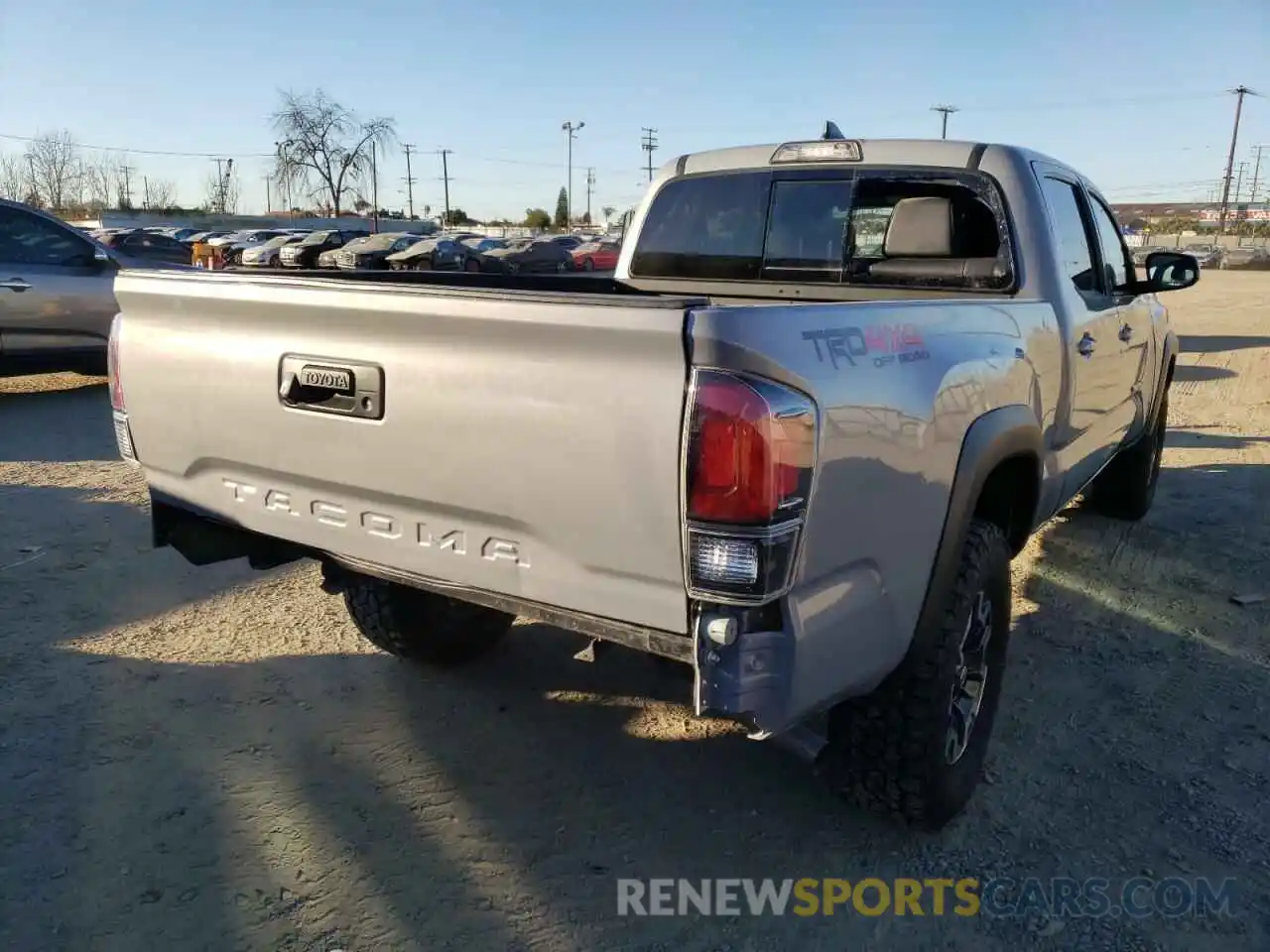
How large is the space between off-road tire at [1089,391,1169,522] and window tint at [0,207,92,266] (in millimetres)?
8771

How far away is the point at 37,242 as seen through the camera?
9.02 metres

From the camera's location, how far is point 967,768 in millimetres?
2869

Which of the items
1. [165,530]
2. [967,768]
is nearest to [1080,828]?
[967,768]

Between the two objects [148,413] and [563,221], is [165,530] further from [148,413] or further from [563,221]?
[563,221]

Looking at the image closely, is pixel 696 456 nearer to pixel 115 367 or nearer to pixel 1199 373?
pixel 115 367

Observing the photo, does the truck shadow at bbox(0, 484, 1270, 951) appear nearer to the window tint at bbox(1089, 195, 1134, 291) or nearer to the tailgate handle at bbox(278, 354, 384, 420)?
the tailgate handle at bbox(278, 354, 384, 420)

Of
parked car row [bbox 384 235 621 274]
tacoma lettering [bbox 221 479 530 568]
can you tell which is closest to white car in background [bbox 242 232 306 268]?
parked car row [bbox 384 235 621 274]

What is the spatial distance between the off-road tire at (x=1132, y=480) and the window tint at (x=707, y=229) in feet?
8.94

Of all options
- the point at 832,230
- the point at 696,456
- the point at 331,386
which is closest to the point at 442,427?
the point at 331,386

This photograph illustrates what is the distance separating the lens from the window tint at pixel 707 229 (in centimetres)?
418

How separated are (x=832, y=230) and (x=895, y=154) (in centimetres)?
37

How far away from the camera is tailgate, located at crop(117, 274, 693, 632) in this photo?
2002 millimetres

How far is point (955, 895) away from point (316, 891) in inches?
65.2

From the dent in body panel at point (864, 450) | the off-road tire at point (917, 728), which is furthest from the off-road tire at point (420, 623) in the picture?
the dent in body panel at point (864, 450)
